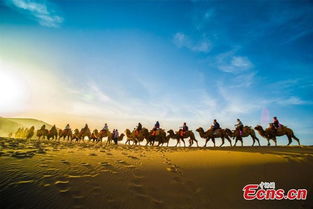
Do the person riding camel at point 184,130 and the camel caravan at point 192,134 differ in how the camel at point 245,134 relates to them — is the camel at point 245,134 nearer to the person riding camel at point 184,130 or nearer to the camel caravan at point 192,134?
the camel caravan at point 192,134

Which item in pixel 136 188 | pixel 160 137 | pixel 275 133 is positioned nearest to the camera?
pixel 136 188

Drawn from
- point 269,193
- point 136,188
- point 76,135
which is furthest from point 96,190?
point 76,135

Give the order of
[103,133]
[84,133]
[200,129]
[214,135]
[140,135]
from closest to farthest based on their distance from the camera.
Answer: [214,135]
[200,129]
[140,135]
[103,133]
[84,133]

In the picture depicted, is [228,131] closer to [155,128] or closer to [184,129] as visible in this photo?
[184,129]

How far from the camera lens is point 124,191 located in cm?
427

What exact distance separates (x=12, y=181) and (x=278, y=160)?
10639 millimetres

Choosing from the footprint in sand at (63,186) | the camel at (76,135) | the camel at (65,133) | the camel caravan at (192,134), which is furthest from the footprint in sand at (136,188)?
the camel at (76,135)

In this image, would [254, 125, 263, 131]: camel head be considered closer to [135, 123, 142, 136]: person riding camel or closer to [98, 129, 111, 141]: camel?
[135, 123, 142, 136]: person riding camel

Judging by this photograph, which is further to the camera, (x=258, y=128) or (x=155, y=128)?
(x=155, y=128)

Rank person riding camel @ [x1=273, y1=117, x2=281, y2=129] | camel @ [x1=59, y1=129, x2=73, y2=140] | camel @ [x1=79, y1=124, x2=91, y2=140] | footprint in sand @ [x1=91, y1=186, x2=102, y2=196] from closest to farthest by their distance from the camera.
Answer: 1. footprint in sand @ [x1=91, y1=186, x2=102, y2=196]
2. person riding camel @ [x1=273, y1=117, x2=281, y2=129]
3. camel @ [x1=59, y1=129, x2=73, y2=140]
4. camel @ [x1=79, y1=124, x2=91, y2=140]

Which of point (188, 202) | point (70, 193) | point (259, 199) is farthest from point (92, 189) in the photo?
point (259, 199)

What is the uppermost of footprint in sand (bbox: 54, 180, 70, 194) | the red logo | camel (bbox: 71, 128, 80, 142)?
camel (bbox: 71, 128, 80, 142)

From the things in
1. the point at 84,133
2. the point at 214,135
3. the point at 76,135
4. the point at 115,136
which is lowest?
the point at 76,135

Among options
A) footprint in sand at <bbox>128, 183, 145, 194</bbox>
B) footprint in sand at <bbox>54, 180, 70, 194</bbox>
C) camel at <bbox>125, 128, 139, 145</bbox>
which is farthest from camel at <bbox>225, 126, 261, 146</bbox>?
footprint in sand at <bbox>54, 180, 70, 194</bbox>
